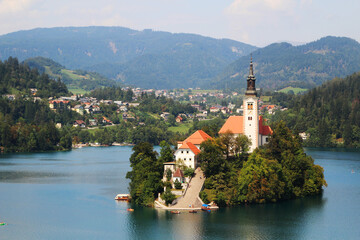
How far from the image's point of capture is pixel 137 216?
72.6 metres

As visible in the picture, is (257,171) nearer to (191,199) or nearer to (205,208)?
(205,208)

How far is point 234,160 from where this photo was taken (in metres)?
84.4

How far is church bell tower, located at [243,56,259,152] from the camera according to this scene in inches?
3406

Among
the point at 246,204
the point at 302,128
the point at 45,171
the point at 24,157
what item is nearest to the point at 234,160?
the point at 246,204

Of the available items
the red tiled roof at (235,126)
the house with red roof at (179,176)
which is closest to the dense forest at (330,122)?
the red tiled roof at (235,126)

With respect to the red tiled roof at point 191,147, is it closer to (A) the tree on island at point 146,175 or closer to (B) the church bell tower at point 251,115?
(A) the tree on island at point 146,175

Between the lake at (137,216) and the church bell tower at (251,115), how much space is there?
11.1 metres

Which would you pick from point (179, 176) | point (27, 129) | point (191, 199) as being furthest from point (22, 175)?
point (27, 129)

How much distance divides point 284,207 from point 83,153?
8715 centimetres

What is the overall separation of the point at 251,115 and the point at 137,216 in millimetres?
24729

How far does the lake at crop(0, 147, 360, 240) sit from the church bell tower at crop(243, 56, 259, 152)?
1115cm

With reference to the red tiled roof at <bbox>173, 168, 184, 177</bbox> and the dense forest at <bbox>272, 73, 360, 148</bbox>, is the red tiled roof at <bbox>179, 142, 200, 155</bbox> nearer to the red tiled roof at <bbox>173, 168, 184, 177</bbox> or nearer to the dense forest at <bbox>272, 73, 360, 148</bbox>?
the red tiled roof at <bbox>173, 168, 184, 177</bbox>

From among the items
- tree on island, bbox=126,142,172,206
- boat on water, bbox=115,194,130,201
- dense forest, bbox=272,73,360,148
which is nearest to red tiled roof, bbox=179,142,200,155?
tree on island, bbox=126,142,172,206

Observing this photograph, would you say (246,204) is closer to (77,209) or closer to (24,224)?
(77,209)
